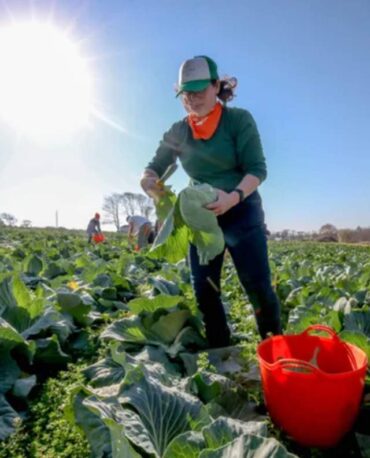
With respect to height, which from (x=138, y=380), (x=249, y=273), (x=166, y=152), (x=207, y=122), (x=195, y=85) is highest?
(x=195, y=85)

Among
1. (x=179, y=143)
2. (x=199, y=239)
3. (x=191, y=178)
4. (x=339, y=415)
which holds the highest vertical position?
(x=179, y=143)

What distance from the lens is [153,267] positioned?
880cm

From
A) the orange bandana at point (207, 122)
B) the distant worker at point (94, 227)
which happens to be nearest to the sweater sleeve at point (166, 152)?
the orange bandana at point (207, 122)

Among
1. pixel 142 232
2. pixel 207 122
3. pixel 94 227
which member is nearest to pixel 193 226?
pixel 207 122

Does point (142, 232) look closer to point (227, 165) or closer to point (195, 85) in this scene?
point (227, 165)

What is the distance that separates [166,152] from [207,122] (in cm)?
49

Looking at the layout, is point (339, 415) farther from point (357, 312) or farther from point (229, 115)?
point (229, 115)

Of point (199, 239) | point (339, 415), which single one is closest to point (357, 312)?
point (339, 415)

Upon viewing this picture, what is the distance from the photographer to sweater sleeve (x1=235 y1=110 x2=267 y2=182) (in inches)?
117

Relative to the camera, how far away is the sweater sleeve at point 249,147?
2965 millimetres

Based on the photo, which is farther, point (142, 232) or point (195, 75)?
point (142, 232)

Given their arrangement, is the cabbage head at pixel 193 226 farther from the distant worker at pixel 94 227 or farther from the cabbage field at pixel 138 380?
the distant worker at pixel 94 227

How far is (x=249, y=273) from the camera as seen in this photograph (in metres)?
3.09

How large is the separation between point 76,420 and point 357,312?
233cm
